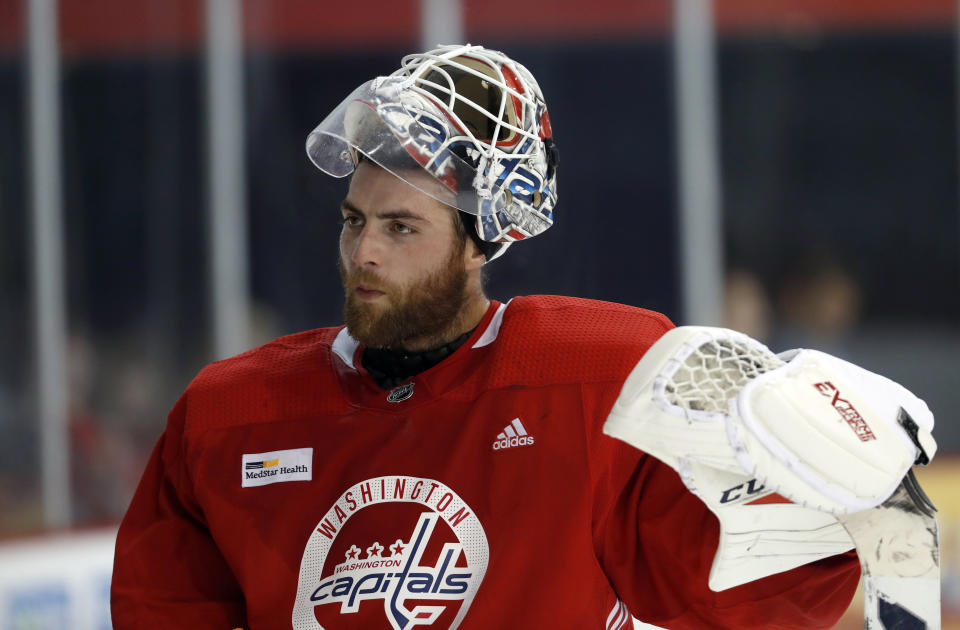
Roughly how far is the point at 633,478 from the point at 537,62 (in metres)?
3.33

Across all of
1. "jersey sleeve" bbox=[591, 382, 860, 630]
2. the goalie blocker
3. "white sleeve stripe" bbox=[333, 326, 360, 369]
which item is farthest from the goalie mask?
the goalie blocker

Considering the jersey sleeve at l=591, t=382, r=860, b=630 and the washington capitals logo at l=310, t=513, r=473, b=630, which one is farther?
the washington capitals logo at l=310, t=513, r=473, b=630

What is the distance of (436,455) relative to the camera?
154 cm

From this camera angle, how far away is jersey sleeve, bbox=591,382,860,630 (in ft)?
4.54

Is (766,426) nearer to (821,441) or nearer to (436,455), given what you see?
(821,441)

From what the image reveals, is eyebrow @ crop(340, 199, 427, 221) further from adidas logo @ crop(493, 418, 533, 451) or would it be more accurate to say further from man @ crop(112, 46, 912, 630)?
adidas logo @ crop(493, 418, 533, 451)

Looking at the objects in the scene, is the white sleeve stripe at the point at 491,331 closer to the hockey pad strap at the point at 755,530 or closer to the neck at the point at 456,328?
the neck at the point at 456,328

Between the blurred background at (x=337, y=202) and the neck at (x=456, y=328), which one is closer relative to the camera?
A: the neck at (x=456, y=328)

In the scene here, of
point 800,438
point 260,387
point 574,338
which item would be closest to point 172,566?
point 260,387

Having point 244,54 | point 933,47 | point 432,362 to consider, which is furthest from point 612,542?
point 933,47

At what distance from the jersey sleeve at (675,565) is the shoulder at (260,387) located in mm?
390

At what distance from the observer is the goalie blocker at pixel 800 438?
1176 mm

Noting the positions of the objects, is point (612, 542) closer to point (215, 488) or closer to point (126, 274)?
point (215, 488)

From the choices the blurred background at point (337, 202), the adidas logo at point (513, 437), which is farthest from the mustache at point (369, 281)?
the blurred background at point (337, 202)
